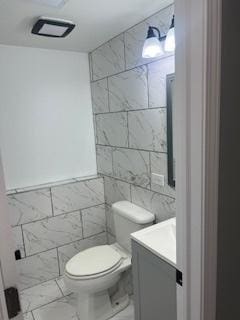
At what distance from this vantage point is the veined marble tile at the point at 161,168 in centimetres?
173

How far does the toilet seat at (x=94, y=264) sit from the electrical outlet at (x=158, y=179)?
674 mm

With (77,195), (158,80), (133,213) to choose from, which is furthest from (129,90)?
(77,195)

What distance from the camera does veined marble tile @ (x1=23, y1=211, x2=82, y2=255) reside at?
225cm

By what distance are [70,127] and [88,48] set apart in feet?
2.54

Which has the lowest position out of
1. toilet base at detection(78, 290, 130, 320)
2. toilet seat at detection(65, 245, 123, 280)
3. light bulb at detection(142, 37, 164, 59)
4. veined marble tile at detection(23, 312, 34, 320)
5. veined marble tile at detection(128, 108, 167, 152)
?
veined marble tile at detection(23, 312, 34, 320)

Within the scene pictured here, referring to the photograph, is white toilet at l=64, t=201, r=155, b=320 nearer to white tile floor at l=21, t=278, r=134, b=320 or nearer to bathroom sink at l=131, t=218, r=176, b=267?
white tile floor at l=21, t=278, r=134, b=320

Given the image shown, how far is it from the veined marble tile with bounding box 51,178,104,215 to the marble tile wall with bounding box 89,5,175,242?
0.34 feet

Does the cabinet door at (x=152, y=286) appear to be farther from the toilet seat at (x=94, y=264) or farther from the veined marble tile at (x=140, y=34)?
the veined marble tile at (x=140, y=34)

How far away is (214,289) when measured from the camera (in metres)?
0.90

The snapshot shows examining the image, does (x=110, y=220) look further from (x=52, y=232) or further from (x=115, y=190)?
(x=52, y=232)

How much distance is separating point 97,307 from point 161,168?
120cm

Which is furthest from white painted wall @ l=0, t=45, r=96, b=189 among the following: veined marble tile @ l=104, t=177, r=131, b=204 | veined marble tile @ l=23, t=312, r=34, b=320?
veined marble tile @ l=23, t=312, r=34, b=320

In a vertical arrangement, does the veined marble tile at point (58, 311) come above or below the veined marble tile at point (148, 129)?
below

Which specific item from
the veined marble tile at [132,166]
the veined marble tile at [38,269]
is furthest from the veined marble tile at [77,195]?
the veined marble tile at [38,269]
